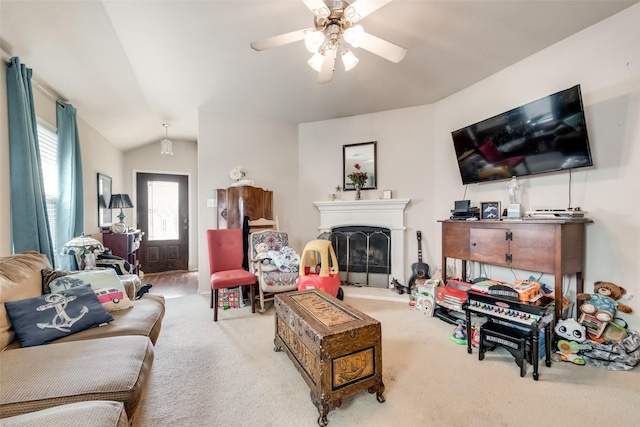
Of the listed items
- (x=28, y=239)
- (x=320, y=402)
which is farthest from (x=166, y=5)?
(x=320, y=402)

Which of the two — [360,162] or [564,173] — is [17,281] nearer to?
[360,162]

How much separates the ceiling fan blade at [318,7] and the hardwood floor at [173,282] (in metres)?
3.77

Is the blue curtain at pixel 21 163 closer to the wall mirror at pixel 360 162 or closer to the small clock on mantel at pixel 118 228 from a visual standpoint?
the small clock on mantel at pixel 118 228

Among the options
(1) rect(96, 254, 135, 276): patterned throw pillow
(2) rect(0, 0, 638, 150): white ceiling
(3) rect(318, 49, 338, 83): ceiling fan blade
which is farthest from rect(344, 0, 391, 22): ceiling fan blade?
(1) rect(96, 254, 135, 276): patterned throw pillow

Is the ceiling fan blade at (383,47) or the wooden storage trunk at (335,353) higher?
the ceiling fan blade at (383,47)

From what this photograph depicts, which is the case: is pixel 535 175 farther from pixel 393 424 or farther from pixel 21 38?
pixel 21 38

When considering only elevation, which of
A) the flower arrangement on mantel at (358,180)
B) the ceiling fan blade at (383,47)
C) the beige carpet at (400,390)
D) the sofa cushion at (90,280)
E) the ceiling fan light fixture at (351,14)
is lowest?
the beige carpet at (400,390)

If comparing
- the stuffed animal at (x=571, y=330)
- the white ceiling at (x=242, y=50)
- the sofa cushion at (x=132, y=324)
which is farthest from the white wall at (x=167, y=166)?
the stuffed animal at (x=571, y=330)

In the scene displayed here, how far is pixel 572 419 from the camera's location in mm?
1406

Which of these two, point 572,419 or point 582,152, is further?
point 582,152

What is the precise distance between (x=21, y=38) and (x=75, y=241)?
67.1 inches

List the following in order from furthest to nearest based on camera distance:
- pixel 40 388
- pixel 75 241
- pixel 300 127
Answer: pixel 300 127 → pixel 75 241 → pixel 40 388

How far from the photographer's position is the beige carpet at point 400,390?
1427 millimetres

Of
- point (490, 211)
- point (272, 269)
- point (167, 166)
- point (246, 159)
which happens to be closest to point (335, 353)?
point (272, 269)
